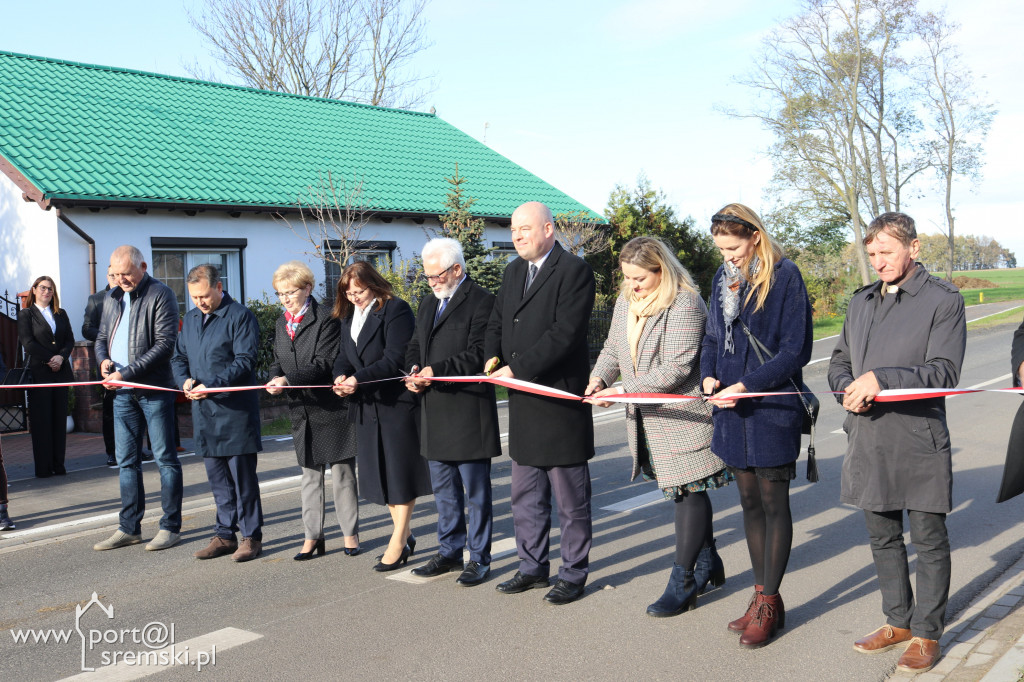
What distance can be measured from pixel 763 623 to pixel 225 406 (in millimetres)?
3879

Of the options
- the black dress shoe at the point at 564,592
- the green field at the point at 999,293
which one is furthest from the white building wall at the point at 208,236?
the green field at the point at 999,293

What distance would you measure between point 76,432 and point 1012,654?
1320cm

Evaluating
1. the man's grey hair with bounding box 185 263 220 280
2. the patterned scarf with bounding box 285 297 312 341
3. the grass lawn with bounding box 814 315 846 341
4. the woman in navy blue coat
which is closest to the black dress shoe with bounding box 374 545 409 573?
the patterned scarf with bounding box 285 297 312 341

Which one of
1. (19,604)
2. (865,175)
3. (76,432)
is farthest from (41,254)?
(865,175)

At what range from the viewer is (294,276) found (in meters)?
6.34

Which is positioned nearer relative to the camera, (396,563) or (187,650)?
(187,650)

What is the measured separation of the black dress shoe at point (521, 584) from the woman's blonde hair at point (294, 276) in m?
2.48

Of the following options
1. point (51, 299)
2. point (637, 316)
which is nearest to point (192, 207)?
point (51, 299)

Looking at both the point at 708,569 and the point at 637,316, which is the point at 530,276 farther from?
the point at 708,569

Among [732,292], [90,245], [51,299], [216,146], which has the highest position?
[216,146]

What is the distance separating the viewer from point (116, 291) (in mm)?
7172

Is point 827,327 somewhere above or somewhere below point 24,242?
below

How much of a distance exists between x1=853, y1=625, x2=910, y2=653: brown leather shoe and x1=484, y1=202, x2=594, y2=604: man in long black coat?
4.99 feet

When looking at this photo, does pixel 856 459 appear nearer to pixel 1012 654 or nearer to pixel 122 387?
pixel 1012 654
